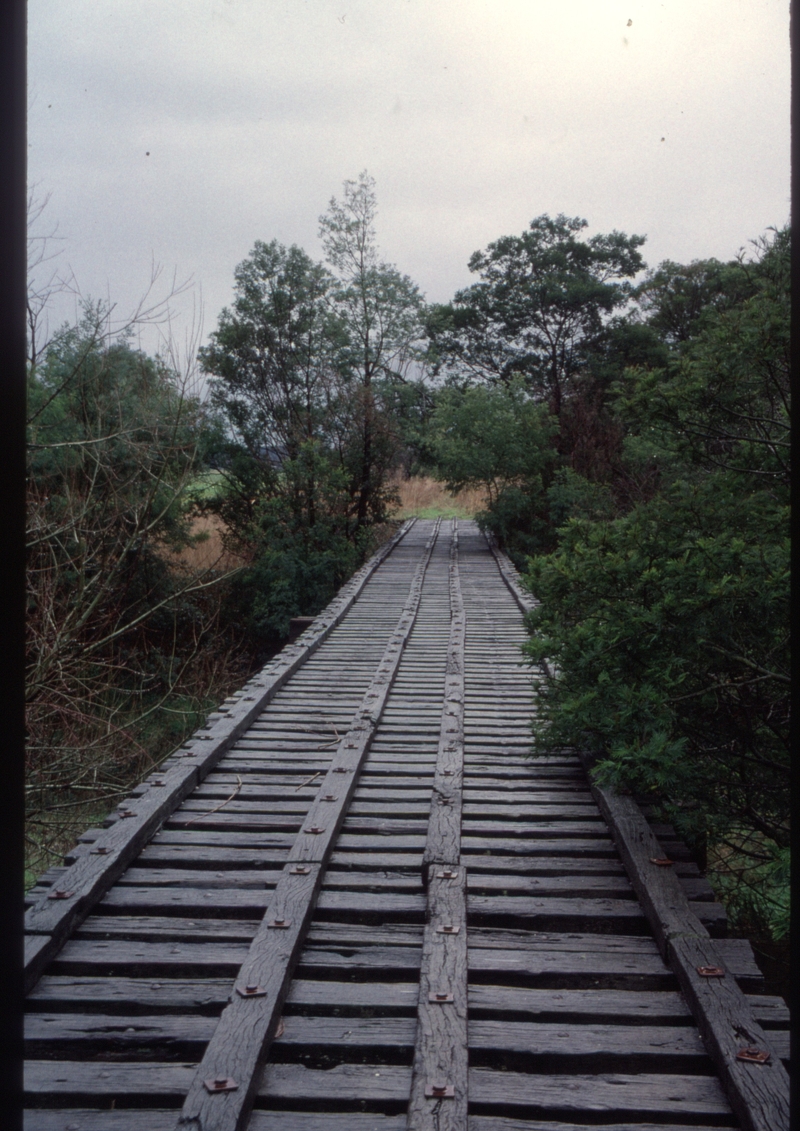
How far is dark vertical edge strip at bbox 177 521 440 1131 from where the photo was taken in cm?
213

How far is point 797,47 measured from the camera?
0.95 meters

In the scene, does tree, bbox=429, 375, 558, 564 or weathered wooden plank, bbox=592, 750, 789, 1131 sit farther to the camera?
tree, bbox=429, 375, 558, 564

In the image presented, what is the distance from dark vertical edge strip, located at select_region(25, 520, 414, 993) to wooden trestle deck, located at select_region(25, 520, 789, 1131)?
0.5 inches

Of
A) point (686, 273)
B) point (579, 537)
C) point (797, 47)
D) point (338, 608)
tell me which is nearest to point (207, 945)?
point (579, 537)

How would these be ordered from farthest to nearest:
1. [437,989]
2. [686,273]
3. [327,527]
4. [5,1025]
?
[686,273] < [327,527] < [437,989] < [5,1025]

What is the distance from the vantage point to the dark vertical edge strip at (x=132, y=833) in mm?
2936

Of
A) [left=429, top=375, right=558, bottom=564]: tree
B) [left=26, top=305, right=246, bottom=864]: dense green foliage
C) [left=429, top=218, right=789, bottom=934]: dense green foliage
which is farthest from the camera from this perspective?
[left=429, top=375, right=558, bottom=564]: tree

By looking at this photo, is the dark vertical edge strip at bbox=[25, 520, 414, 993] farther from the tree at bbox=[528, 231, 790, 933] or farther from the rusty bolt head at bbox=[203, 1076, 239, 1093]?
the tree at bbox=[528, 231, 790, 933]

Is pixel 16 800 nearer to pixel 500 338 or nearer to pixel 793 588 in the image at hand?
pixel 793 588

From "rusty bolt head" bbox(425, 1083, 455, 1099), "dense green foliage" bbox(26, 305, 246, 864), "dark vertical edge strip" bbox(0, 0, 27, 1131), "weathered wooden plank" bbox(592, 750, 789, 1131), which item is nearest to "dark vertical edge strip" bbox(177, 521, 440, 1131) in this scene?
"rusty bolt head" bbox(425, 1083, 455, 1099)

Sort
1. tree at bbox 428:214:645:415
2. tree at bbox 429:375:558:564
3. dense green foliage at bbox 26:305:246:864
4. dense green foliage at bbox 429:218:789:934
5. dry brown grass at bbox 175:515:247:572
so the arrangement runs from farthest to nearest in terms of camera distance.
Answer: tree at bbox 428:214:645:415 → dry brown grass at bbox 175:515:247:572 → tree at bbox 429:375:558:564 → dense green foliage at bbox 26:305:246:864 → dense green foliage at bbox 429:218:789:934

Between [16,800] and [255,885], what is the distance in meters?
2.70

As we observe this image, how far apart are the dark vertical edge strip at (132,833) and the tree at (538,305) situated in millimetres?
25112

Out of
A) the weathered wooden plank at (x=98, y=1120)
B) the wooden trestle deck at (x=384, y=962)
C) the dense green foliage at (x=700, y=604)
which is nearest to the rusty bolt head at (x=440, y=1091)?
the wooden trestle deck at (x=384, y=962)
